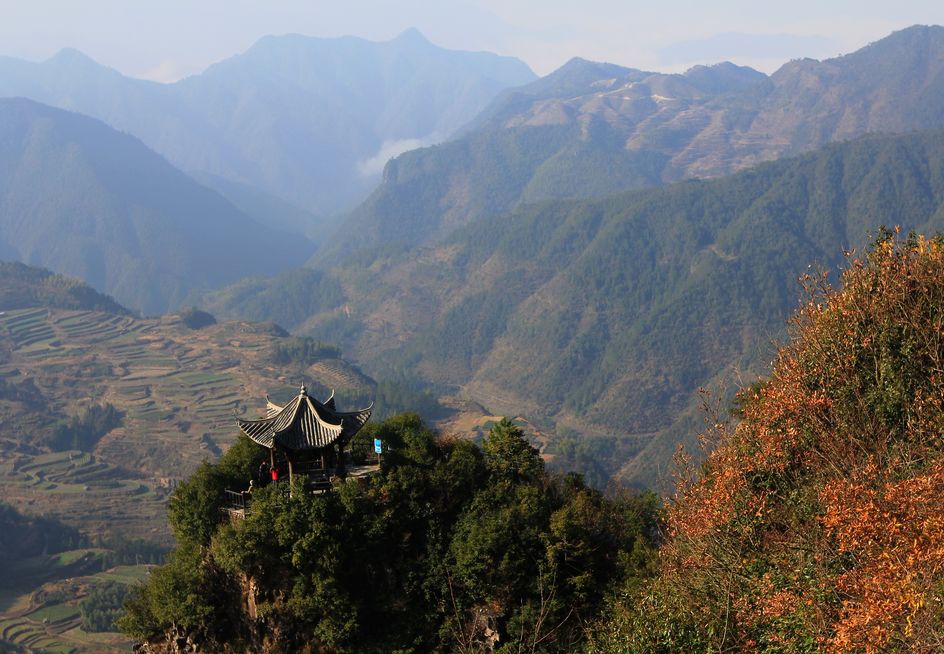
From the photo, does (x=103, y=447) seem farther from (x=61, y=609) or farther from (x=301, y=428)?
(x=301, y=428)

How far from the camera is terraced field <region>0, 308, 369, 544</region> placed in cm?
13775

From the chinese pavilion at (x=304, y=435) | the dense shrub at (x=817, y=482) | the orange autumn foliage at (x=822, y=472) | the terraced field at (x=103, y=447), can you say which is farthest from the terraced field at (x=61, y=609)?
the orange autumn foliage at (x=822, y=472)

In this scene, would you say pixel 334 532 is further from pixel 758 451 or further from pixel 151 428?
pixel 151 428

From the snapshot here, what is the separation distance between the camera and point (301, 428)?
120ft

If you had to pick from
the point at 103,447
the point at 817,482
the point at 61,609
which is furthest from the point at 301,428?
the point at 103,447

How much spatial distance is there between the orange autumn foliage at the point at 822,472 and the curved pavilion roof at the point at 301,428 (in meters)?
14.6

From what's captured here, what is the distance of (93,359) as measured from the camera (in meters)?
198

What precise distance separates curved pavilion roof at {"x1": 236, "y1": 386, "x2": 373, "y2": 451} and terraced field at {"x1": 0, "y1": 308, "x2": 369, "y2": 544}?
336 feet

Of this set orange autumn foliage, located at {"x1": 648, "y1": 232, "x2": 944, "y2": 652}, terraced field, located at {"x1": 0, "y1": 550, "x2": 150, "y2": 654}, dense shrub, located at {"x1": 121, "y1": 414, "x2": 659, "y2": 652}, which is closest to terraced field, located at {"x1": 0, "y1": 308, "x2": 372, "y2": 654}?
terraced field, located at {"x1": 0, "y1": 550, "x2": 150, "y2": 654}

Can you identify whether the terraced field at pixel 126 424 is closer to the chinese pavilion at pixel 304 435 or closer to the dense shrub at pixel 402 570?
the chinese pavilion at pixel 304 435

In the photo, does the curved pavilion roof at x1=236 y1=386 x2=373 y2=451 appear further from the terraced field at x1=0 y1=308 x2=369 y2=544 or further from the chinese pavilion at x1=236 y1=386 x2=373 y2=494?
the terraced field at x1=0 y1=308 x2=369 y2=544

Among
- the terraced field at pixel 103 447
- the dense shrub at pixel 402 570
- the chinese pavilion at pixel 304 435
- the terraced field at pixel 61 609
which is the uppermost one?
the chinese pavilion at pixel 304 435

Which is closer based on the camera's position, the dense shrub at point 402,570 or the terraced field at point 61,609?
the dense shrub at point 402,570

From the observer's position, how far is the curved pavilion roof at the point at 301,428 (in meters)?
36.1
